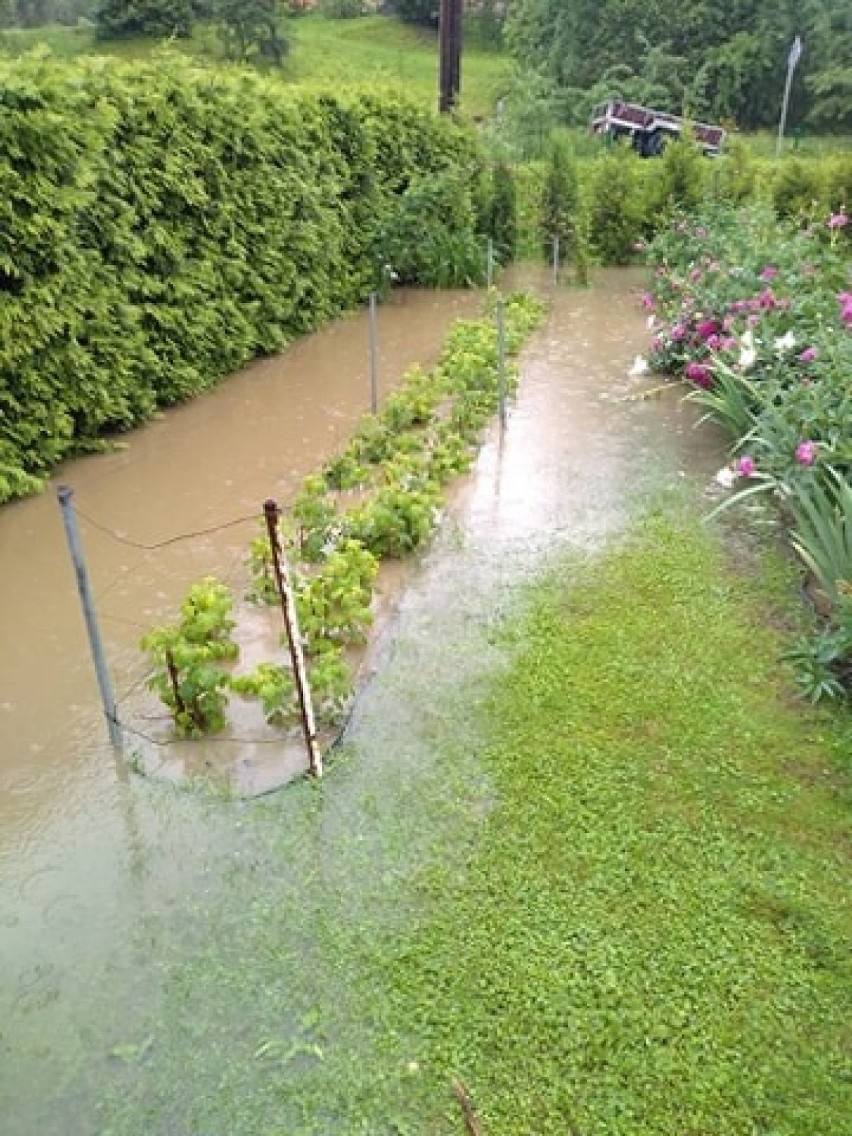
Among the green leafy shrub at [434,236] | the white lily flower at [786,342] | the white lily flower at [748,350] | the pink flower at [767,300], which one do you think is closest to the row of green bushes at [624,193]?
the green leafy shrub at [434,236]

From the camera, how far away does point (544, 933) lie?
8.78ft

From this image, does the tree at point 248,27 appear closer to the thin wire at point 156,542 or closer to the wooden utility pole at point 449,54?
the wooden utility pole at point 449,54

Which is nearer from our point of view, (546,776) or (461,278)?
(546,776)

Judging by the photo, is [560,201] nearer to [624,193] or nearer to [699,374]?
[624,193]

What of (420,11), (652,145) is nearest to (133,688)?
(652,145)

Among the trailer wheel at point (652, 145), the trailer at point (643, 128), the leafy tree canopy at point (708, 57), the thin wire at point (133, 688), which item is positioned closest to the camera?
the thin wire at point (133, 688)

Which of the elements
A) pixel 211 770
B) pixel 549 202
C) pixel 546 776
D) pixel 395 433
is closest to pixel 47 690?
pixel 211 770

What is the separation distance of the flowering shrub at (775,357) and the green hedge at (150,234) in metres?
3.37

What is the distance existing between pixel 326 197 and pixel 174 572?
20.3ft

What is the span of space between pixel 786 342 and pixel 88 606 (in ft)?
13.4

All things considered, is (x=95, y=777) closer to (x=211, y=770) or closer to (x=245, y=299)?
(x=211, y=770)

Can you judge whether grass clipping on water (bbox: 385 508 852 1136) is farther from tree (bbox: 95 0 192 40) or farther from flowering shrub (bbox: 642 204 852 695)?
tree (bbox: 95 0 192 40)

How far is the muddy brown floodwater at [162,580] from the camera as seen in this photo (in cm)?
260

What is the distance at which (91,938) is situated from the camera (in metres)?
2.72
